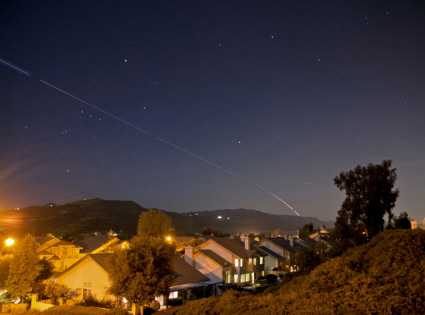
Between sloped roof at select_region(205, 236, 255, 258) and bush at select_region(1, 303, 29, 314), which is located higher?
sloped roof at select_region(205, 236, 255, 258)

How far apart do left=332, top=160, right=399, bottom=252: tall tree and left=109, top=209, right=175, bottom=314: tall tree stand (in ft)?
46.9

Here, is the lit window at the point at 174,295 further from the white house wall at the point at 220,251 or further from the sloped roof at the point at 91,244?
the sloped roof at the point at 91,244

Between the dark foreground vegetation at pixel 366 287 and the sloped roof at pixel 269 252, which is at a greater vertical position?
the sloped roof at pixel 269 252

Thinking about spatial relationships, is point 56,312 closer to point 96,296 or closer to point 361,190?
point 96,296

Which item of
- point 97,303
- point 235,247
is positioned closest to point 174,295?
point 97,303

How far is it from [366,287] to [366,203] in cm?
2171

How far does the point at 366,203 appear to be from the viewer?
2972 centimetres

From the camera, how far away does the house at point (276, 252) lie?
5980 centimetres

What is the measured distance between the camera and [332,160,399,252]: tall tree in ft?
95.9

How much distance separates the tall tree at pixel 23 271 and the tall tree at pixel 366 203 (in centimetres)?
2622

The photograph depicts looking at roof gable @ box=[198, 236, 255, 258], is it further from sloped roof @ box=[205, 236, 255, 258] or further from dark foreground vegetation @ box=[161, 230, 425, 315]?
dark foreground vegetation @ box=[161, 230, 425, 315]

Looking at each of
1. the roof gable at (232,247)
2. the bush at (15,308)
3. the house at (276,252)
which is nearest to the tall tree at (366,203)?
the roof gable at (232,247)

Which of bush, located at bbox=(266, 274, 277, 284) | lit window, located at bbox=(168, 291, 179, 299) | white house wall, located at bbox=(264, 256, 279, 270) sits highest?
white house wall, located at bbox=(264, 256, 279, 270)

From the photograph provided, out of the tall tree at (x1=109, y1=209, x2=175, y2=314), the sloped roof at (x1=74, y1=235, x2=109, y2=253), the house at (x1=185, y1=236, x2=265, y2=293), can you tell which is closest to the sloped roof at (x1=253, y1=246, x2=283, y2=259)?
the house at (x1=185, y1=236, x2=265, y2=293)
